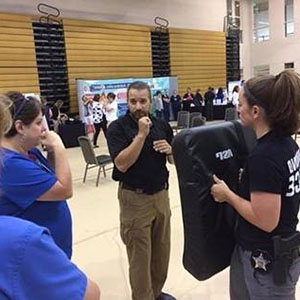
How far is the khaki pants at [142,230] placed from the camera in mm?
1965

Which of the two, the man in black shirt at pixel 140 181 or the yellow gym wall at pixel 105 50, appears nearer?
the man in black shirt at pixel 140 181

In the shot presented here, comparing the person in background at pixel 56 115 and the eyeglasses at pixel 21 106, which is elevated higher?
the eyeglasses at pixel 21 106

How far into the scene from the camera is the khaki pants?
196cm

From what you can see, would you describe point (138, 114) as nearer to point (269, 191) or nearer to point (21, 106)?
point (21, 106)

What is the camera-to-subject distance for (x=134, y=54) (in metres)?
12.6

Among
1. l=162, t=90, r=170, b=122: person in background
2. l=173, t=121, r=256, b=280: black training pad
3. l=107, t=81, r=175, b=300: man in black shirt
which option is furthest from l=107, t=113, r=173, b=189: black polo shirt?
l=162, t=90, r=170, b=122: person in background

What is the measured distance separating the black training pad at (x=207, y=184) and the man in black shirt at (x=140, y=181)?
614mm

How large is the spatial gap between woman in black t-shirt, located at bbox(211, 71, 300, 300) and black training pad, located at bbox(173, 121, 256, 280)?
67 mm

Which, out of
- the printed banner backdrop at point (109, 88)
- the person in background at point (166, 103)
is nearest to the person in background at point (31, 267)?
the printed banner backdrop at point (109, 88)

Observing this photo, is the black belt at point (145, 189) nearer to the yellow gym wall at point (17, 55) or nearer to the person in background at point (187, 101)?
the yellow gym wall at point (17, 55)

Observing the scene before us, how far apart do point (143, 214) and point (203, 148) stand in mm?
802

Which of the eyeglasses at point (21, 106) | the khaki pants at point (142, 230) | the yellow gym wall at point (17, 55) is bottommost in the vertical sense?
the khaki pants at point (142, 230)

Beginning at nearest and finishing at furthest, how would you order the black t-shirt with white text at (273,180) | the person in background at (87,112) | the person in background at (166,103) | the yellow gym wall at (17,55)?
the black t-shirt with white text at (273,180) → the yellow gym wall at (17,55) → the person in background at (87,112) → the person in background at (166,103)

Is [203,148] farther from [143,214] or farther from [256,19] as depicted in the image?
[256,19]
